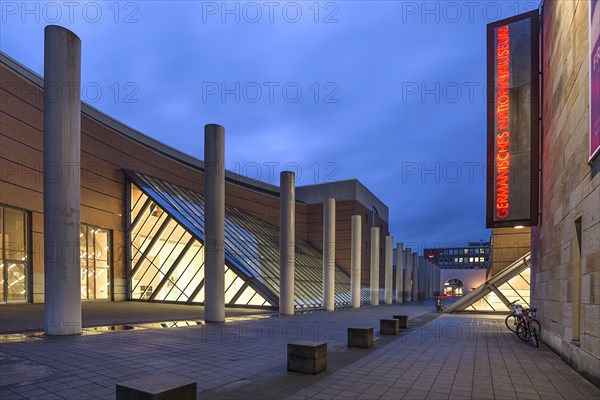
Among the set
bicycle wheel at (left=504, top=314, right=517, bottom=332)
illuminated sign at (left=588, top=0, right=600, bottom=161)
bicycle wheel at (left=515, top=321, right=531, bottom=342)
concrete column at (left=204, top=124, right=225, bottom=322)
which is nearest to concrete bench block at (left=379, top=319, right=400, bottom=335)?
bicycle wheel at (left=504, top=314, right=517, bottom=332)

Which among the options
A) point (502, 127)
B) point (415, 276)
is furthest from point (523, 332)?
point (415, 276)

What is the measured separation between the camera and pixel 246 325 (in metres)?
15.5

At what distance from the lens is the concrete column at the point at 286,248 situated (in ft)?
70.2

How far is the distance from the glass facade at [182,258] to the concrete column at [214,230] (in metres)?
6.81

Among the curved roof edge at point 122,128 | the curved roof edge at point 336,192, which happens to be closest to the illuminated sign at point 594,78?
the curved roof edge at point 122,128

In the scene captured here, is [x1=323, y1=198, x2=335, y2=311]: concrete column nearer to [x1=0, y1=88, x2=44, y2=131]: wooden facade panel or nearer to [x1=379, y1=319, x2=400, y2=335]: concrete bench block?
[x1=379, y1=319, x2=400, y2=335]: concrete bench block

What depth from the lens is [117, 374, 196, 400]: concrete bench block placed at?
4526 mm

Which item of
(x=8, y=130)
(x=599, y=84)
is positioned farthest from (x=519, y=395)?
(x=8, y=130)

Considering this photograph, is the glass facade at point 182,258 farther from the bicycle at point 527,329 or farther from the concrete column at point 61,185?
the bicycle at point 527,329

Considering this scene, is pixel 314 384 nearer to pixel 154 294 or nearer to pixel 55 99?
pixel 55 99

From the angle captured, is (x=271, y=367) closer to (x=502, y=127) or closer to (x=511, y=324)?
(x=502, y=127)

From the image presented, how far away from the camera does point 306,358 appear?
7793mm

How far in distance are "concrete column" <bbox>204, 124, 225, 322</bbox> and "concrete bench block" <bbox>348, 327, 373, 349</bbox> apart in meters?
6.83

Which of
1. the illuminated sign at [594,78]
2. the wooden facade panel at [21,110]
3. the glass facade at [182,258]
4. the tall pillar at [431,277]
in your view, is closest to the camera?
the illuminated sign at [594,78]
